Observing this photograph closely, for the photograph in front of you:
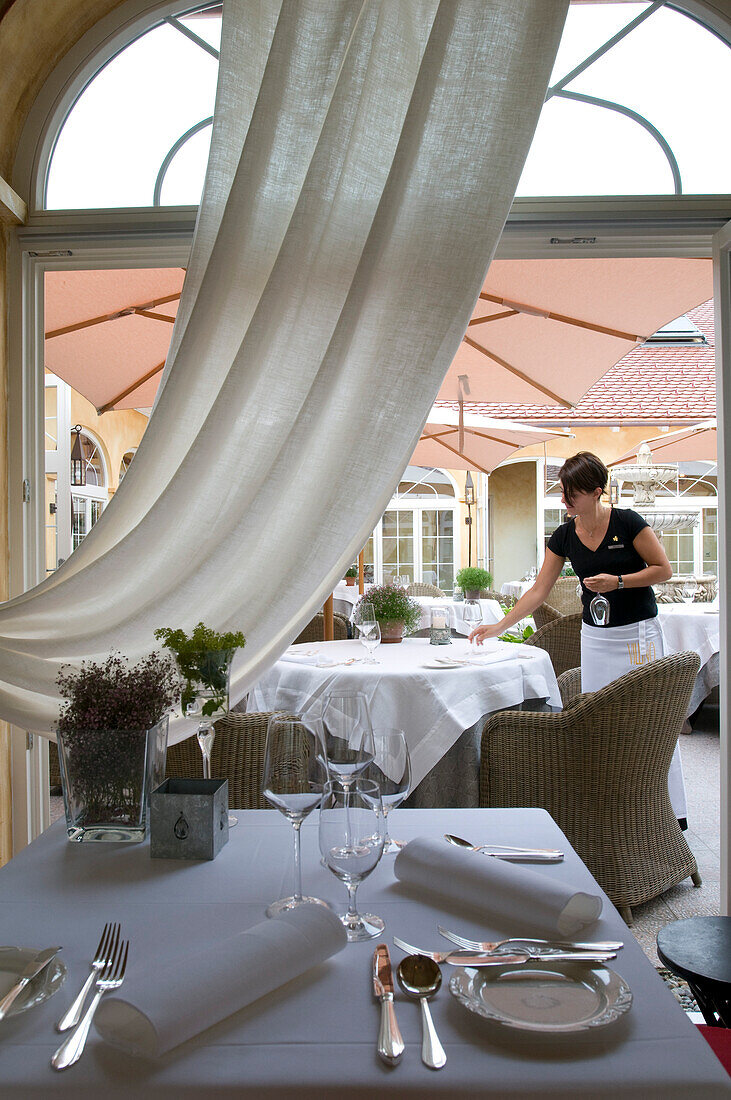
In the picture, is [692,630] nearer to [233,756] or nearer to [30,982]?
[233,756]

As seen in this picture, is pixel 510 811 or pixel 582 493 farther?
pixel 582 493

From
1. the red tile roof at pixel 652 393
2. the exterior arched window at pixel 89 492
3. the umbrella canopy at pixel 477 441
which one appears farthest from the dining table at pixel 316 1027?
the red tile roof at pixel 652 393

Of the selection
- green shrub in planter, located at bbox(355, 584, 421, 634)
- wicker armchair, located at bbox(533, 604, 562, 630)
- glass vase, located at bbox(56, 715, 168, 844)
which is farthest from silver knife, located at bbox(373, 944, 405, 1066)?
wicker armchair, located at bbox(533, 604, 562, 630)

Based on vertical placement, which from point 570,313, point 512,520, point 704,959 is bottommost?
point 704,959

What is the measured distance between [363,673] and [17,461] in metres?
1.43

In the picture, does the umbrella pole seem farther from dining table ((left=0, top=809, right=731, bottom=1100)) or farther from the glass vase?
dining table ((left=0, top=809, right=731, bottom=1100))

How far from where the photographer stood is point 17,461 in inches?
103

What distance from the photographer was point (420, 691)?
3031 millimetres

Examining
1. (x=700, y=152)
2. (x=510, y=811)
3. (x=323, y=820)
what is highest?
(x=700, y=152)

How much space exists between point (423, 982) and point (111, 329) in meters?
3.85

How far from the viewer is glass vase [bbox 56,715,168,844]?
1388 mm

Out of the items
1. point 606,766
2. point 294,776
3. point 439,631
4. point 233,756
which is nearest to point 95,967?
point 294,776

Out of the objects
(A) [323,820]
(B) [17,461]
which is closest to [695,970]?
(A) [323,820]

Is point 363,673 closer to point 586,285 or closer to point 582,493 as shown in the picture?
point 582,493
